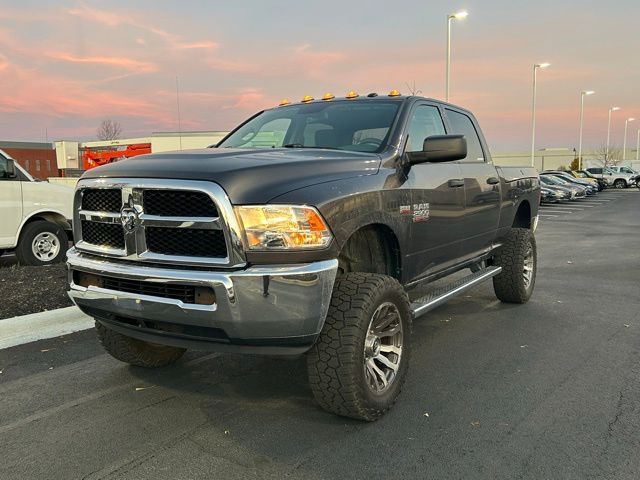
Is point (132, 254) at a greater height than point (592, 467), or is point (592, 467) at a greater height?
point (132, 254)

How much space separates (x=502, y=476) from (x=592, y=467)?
0.49 meters

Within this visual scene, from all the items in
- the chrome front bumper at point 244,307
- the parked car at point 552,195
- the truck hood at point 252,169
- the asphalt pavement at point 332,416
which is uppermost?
the truck hood at point 252,169

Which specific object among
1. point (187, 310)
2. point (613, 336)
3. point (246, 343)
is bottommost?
point (613, 336)

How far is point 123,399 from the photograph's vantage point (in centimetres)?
374

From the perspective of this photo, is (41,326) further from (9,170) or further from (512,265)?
(512,265)

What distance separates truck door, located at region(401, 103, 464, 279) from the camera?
4027 millimetres

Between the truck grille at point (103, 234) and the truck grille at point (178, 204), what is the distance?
0.32m

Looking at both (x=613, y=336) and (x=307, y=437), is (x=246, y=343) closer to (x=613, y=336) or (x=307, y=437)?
(x=307, y=437)

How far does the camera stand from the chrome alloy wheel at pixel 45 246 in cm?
848

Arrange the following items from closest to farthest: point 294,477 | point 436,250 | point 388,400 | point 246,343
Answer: point 294,477 < point 246,343 < point 388,400 < point 436,250

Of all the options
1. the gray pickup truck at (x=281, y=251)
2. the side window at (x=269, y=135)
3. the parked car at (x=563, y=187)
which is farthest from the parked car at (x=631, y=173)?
the gray pickup truck at (x=281, y=251)

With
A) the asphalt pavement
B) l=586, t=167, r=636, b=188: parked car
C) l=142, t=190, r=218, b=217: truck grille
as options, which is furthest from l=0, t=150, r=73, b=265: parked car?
l=586, t=167, r=636, b=188: parked car

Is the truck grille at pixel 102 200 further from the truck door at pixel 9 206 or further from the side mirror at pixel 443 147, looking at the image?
the truck door at pixel 9 206

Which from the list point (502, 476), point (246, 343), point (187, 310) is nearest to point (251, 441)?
point (246, 343)
